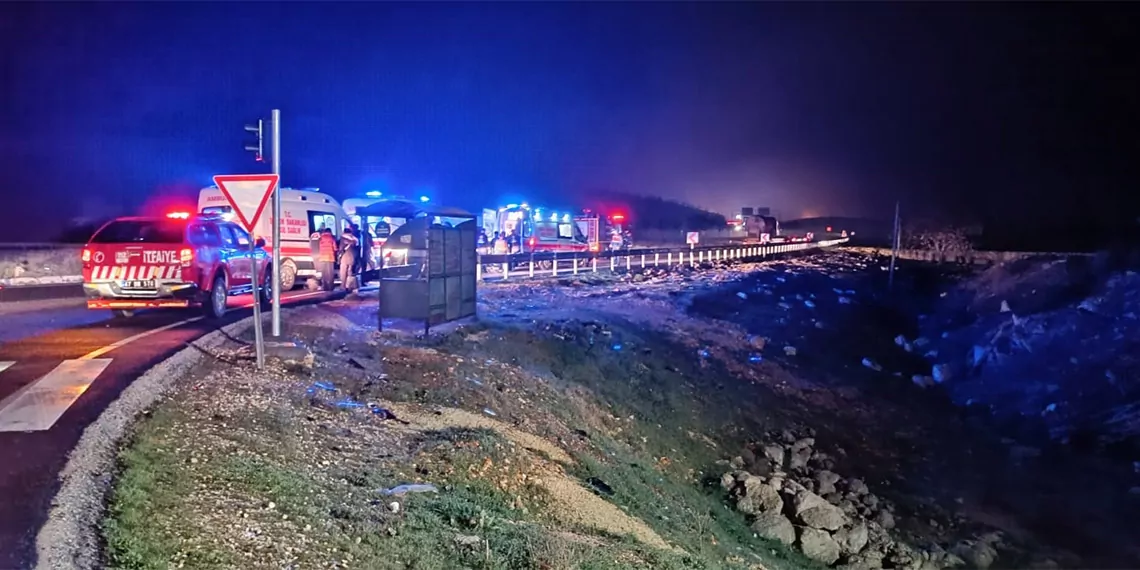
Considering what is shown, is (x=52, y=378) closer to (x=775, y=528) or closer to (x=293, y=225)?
(x=775, y=528)

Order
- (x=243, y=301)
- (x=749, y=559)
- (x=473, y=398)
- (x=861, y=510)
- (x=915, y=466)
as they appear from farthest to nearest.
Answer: (x=243, y=301)
(x=915, y=466)
(x=861, y=510)
(x=473, y=398)
(x=749, y=559)

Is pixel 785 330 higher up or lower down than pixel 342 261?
lower down

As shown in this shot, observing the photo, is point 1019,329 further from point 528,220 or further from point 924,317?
point 528,220

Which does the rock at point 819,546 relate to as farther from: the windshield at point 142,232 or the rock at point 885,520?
the windshield at point 142,232

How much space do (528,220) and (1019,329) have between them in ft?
79.2

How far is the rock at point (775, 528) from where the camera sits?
1096 centimetres

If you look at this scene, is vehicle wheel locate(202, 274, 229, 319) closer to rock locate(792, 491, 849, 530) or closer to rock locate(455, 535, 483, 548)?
rock locate(455, 535, 483, 548)

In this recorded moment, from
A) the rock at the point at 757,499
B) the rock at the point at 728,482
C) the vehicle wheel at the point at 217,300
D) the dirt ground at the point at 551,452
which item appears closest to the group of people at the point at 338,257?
the dirt ground at the point at 551,452

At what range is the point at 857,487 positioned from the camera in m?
13.9

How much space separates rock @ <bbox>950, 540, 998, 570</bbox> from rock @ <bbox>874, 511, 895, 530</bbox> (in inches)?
36.3

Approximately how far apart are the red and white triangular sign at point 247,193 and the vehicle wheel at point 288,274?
37.8ft

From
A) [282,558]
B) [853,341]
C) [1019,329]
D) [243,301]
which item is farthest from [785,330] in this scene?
[282,558]

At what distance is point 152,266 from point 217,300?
1.36 meters

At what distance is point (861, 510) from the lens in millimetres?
13109
